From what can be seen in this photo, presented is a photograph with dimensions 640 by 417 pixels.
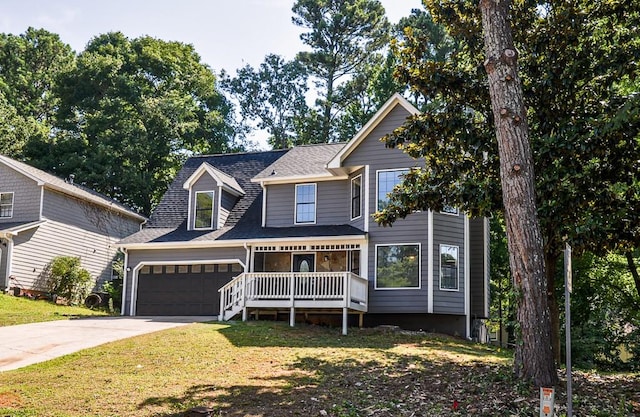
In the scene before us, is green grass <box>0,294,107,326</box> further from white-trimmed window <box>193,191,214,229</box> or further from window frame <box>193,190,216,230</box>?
white-trimmed window <box>193,191,214,229</box>

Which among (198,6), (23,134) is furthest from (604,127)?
(23,134)

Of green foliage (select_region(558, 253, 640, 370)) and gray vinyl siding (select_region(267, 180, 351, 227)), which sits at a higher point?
gray vinyl siding (select_region(267, 180, 351, 227))

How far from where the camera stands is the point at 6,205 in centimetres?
2767

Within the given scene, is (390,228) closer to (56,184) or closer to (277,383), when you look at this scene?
(277,383)

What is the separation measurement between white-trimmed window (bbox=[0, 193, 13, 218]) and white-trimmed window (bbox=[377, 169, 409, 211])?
662 inches

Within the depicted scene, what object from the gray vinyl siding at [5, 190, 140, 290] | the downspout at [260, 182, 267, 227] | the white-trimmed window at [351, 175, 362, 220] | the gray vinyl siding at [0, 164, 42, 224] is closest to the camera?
the white-trimmed window at [351, 175, 362, 220]

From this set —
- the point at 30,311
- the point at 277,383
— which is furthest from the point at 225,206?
the point at 277,383

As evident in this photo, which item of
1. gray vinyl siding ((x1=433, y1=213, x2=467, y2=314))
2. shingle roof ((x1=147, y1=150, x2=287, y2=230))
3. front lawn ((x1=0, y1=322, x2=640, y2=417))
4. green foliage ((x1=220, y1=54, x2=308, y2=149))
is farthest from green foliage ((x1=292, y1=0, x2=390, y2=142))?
front lawn ((x1=0, y1=322, x2=640, y2=417))

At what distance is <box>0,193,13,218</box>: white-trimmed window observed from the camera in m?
27.5

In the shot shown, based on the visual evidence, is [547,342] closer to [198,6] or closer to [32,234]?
[198,6]

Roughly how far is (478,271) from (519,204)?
40.2ft

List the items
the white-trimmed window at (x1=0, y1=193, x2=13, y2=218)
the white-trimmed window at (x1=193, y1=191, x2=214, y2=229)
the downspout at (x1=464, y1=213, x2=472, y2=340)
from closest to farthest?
the downspout at (x1=464, y1=213, x2=472, y2=340)
the white-trimmed window at (x1=193, y1=191, x2=214, y2=229)
the white-trimmed window at (x1=0, y1=193, x2=13, y2=218)

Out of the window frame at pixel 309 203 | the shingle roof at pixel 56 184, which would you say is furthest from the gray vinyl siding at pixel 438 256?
the shingle roof at pixel 56 184

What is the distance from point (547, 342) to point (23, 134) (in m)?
36.3
